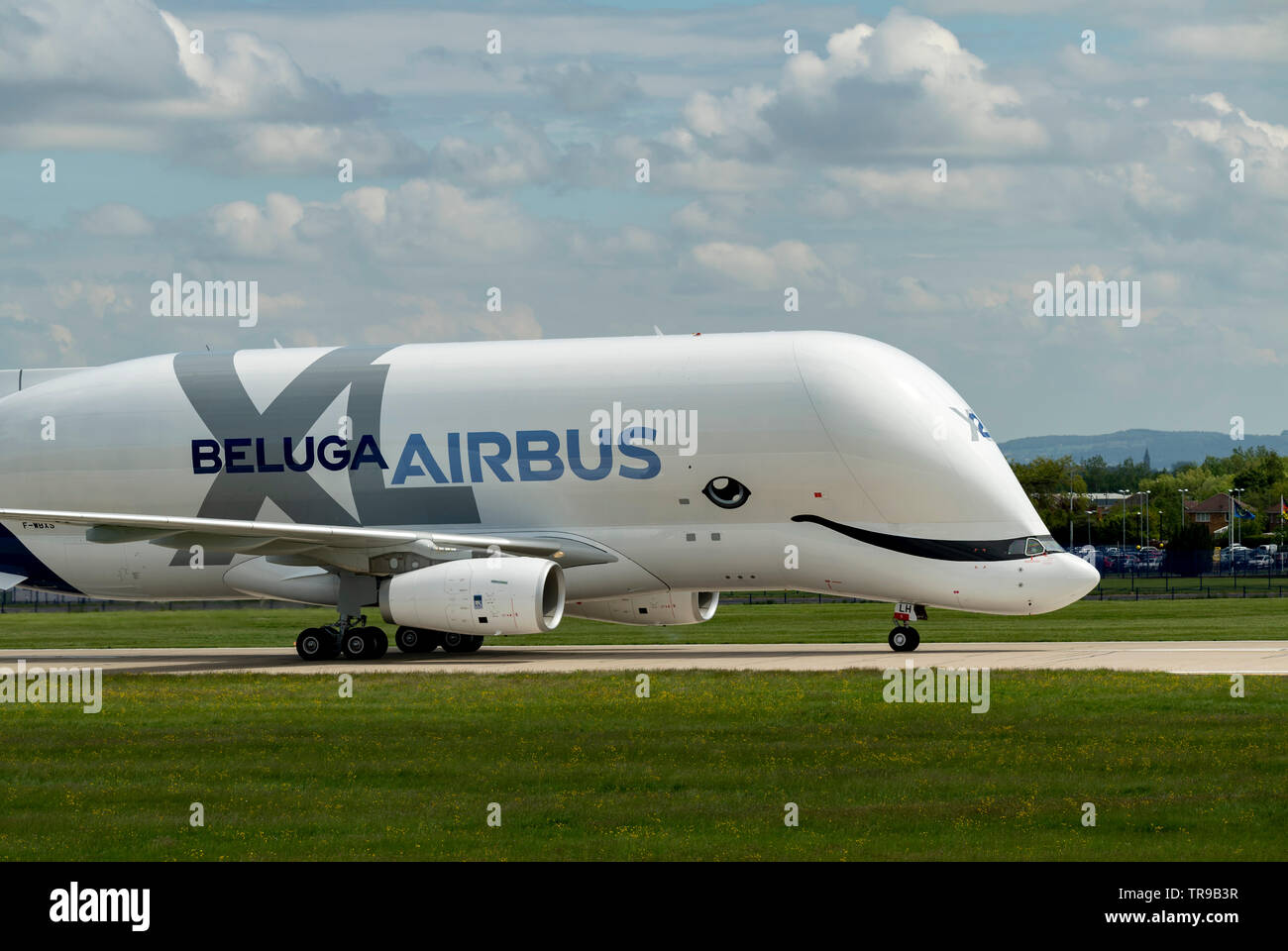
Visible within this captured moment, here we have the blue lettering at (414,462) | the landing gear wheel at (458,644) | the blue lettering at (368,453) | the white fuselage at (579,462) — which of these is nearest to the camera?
the white fuselage at (579,462)

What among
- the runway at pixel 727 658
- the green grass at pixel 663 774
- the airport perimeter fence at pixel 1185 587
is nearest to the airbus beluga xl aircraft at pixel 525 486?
the runway at pixel 727 658

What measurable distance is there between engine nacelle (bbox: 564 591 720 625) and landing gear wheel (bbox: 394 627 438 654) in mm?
2955

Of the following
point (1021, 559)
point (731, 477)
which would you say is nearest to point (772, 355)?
point (731, 477)

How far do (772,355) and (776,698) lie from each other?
10.5 meters

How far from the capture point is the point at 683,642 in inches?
1487

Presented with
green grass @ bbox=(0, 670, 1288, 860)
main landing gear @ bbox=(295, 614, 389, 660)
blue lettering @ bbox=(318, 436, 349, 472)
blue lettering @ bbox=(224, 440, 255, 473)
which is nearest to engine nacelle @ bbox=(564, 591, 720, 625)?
main landing gear @ bbox=(295, 614, 389, 660)

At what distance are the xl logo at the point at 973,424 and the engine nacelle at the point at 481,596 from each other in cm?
830

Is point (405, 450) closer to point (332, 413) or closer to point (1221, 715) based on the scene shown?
point (332, 413)

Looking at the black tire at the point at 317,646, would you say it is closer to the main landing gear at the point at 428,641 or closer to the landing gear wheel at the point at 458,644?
the main landing gear at the point at 428,641

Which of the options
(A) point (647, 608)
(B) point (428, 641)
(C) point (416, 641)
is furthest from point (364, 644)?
(A) point (647, 608)

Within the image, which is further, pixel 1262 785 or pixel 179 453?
pixel 179 453

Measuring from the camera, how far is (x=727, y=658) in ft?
102

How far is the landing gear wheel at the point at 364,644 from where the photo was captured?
32.4m

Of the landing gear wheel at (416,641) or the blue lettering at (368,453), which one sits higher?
the blue lettering at (368,453)
